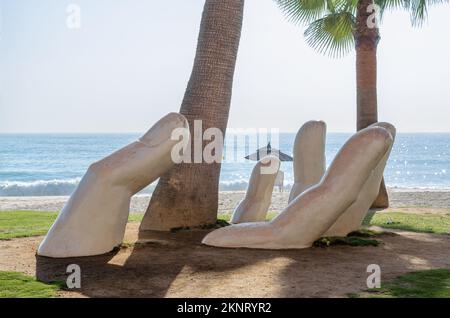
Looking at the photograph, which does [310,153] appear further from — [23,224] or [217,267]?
[23,224]

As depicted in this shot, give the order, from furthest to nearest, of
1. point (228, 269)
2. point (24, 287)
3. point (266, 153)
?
1. point (266, 153)
2. point (228, 269)
3. point (24, 287)

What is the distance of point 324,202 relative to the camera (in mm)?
8227

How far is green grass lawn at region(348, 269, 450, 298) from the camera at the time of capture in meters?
5.78

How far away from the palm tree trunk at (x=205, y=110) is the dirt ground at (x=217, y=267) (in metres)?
0.71

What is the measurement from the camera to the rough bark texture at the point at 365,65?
15.3 meters

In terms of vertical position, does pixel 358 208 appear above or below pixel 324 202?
below

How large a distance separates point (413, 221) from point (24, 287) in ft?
29.3

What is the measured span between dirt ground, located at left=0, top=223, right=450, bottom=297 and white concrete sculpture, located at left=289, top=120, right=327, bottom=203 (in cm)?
165

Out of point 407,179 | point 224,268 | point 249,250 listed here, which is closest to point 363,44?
point 249,250

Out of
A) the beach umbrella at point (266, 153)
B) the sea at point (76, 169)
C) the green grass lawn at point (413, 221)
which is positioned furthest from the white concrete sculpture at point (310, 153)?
the sea at point (76, 169)

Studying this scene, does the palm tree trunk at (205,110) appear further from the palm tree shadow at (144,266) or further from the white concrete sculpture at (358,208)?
the white concrete sculpture at (358,208)

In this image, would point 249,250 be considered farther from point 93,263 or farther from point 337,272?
point 93,263

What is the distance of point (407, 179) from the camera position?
173ft

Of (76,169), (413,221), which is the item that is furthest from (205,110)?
(76,169)
